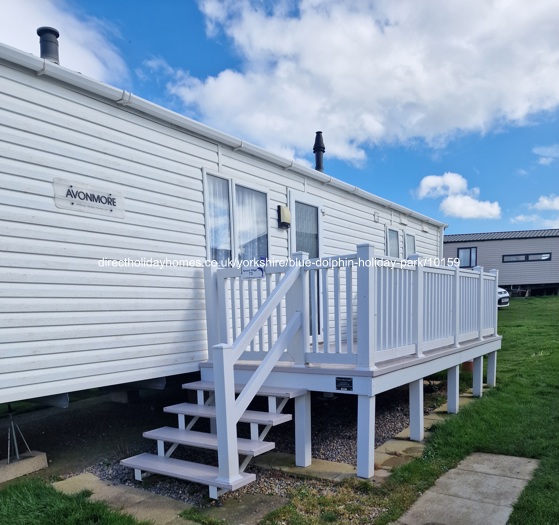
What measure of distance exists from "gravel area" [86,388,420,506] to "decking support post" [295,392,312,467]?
9.6 inches

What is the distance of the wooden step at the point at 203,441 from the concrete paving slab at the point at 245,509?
30 centimetres

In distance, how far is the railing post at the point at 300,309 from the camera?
3998 millimetres

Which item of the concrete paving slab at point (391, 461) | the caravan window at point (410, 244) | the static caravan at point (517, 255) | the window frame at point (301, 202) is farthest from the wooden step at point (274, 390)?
the static caravan at point (517, 255)

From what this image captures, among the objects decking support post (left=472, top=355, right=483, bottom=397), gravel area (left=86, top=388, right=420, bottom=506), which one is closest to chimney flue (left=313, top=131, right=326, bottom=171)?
gravel area (left=86, top=388, right=420, bottom=506)

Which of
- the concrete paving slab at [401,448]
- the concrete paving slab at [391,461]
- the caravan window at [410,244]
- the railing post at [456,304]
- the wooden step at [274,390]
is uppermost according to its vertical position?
the caravan window at [410,244]

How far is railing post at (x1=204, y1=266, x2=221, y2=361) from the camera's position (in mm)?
4574

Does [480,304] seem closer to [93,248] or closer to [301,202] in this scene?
[301,202]

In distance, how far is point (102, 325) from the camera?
3752 mm

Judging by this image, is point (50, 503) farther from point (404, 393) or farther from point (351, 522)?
point (404, 393)

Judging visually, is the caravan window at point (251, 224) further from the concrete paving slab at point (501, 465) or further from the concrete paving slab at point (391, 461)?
the concrete paving slab at point (501, 465)

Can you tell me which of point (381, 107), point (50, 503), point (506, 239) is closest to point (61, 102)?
point (50, 503)

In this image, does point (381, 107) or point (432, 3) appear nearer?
point (432, 3)

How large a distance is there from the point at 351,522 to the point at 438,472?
1225 mm

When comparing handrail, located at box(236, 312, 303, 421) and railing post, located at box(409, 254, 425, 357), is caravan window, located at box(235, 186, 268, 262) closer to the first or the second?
handrail, located at box(236, 312, 303, 421)
